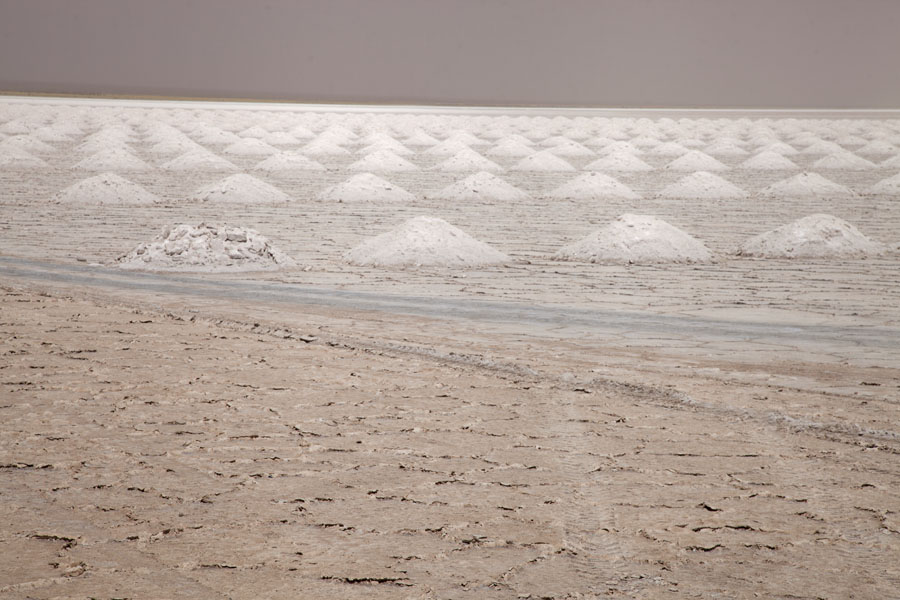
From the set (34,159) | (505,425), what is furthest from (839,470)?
(34,159)

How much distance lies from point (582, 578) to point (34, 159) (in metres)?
19.8

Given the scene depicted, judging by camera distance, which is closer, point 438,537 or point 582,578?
point 582,578

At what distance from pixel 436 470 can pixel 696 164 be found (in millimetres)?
18905

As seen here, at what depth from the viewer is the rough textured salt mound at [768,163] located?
73.8 feet

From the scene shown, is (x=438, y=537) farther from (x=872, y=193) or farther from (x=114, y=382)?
(x=872, y=193)

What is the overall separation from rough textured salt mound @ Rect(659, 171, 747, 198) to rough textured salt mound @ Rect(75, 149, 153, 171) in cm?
1003

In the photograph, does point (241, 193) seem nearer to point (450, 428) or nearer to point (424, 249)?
point (424, 249)

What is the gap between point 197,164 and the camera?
2011 cm

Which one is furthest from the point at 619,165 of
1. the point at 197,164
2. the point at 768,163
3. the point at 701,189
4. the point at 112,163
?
the point at 112,163

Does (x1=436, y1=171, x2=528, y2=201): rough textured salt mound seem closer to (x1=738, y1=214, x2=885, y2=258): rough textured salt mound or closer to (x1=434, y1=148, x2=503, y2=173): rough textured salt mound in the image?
(x1=434, y1=148, x2=503, y2=173): rough textured salt mound

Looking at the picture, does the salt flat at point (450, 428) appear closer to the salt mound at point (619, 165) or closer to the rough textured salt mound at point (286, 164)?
the rough textured salt mound at point (286, 164)

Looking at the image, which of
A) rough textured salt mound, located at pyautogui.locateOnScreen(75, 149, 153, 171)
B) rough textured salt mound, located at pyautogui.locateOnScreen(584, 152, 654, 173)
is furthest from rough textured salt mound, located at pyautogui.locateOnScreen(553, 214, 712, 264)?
rough textured salt mound, located at pyautogui.locateOnScreen(75, 149, 153, 171)

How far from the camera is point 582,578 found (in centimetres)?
271

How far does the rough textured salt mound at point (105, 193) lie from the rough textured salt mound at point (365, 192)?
8.50 ft
